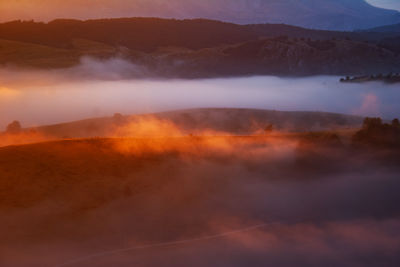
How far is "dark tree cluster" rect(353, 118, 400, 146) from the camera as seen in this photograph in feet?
58.4

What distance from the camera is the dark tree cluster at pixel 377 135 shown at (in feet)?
58.4

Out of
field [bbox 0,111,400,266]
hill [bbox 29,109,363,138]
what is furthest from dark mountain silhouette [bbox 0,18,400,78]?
field [bbox 0,111,400,266]

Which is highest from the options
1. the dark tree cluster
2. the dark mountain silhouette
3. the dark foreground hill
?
the dark mountain silhouette

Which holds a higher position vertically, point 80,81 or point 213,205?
point 80,81

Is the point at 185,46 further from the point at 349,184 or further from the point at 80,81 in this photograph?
the point at 349,184

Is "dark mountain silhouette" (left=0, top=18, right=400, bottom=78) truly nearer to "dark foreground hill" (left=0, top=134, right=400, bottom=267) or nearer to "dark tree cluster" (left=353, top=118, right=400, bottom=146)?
"dark tree cluster" (left=353, top=118, right=400, bottom=146)

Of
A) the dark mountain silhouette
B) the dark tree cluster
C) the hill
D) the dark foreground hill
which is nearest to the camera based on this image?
the dark foreground hill

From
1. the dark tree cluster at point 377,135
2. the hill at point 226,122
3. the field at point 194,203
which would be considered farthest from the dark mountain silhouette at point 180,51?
the field at point 194,203

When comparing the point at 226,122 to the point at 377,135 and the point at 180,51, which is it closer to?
the point at 377,135

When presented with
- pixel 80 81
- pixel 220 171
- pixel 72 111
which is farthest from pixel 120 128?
pixel 80 81

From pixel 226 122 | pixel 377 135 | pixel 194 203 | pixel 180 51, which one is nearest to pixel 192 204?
pixel 194 203

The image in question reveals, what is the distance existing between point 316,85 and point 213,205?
344ft

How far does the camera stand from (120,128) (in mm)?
46312

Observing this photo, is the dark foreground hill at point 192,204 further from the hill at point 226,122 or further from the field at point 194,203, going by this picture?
the hill at point 226,122
